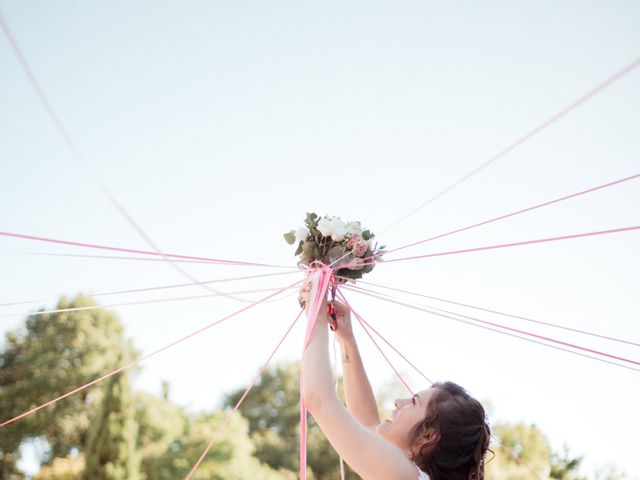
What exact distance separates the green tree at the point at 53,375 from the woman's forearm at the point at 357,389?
26428 mm

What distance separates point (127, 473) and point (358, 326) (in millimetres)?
15969

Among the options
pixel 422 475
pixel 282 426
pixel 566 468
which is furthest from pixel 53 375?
pixel 422 475

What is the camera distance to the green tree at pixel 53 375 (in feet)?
91.8

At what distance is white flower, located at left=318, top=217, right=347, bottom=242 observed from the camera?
3.60m

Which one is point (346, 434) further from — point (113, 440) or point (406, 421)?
point (113, 440)

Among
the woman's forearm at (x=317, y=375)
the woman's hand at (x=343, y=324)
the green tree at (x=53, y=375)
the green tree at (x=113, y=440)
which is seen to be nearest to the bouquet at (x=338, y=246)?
the woman's hand at (x=343, y=324)

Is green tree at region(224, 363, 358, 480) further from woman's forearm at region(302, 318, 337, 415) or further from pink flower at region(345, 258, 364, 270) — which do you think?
woman's forearm at region(302, 318, 337, 415)

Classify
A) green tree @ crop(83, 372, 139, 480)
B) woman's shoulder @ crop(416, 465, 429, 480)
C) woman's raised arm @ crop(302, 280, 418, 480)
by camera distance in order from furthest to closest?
green tree @ crop(83, 372, 139, 480) → woman's shoulder @ crop(416, 465, 429, 480) → woman's raised arm @ crop(302, 280, 418, 480)

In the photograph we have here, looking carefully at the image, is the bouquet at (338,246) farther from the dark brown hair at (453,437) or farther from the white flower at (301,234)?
the dark brown hair at (453,437)

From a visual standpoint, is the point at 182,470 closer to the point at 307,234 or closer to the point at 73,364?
the point at 73,364

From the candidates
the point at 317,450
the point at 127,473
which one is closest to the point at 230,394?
the point at 317,450

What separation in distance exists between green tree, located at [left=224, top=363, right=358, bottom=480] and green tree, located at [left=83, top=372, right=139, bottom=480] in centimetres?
1015

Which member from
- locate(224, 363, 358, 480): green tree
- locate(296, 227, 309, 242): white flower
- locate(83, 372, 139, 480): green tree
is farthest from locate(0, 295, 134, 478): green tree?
locate(296, 227, 309, 242): white flower

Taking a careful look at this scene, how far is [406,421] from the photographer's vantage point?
110 inches
